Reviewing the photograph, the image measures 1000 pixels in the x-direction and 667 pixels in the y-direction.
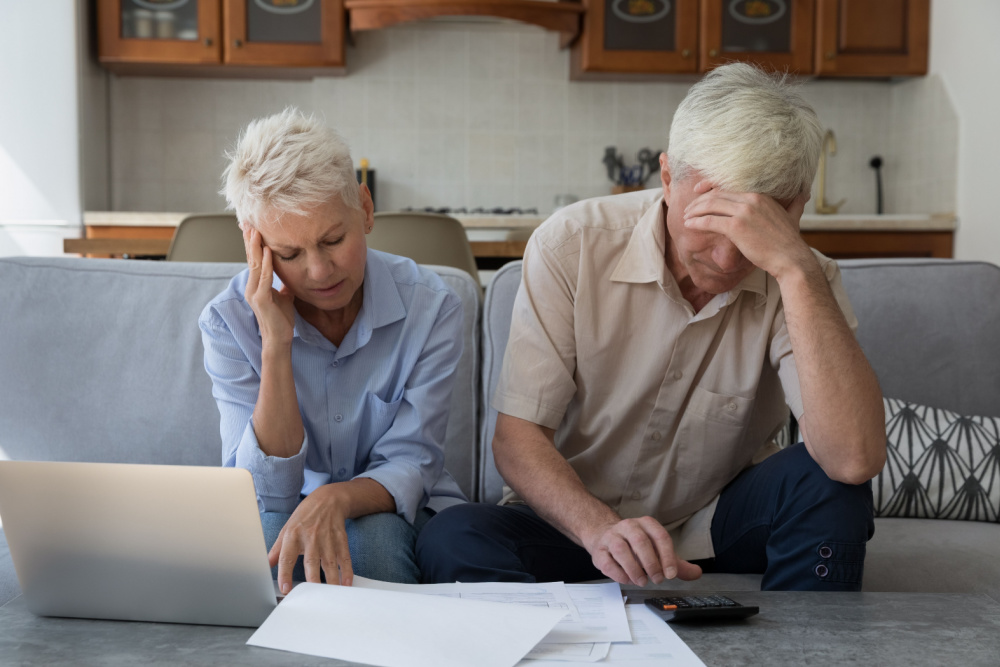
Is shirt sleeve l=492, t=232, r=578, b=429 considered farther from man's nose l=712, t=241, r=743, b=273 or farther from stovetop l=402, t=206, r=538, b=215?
stovetop l=402, t=206, r=538, b=215

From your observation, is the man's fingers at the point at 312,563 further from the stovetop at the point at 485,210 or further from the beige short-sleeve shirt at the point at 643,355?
the stovetop at the point at 485,210

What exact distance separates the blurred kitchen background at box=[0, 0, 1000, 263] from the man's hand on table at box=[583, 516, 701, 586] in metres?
3.12

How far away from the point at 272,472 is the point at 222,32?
10.4 feet

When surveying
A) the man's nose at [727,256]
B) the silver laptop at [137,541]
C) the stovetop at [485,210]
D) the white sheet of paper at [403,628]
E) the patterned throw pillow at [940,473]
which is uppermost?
the stovetop at [485,210]

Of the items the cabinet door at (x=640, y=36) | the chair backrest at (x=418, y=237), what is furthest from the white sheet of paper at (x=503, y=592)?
the cabinet door at (x=640, y=36)

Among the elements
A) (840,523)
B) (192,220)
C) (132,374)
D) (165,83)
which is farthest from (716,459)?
(165,83)

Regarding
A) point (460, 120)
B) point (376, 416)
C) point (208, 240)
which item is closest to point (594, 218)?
point (376, 416)

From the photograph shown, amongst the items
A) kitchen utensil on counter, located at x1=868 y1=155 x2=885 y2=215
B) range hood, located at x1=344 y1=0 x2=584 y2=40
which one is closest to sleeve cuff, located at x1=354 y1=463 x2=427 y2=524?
range hood, located at x1=344 y1=0 x2=584 y2=40

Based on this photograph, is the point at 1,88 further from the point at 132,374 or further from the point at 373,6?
the point at 132,374

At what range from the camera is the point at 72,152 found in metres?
3.78

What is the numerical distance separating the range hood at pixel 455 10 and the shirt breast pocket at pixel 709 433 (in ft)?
9.46

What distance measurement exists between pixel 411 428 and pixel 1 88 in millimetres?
3251

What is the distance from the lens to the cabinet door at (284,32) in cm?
389

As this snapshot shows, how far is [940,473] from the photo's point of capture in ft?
5.50
